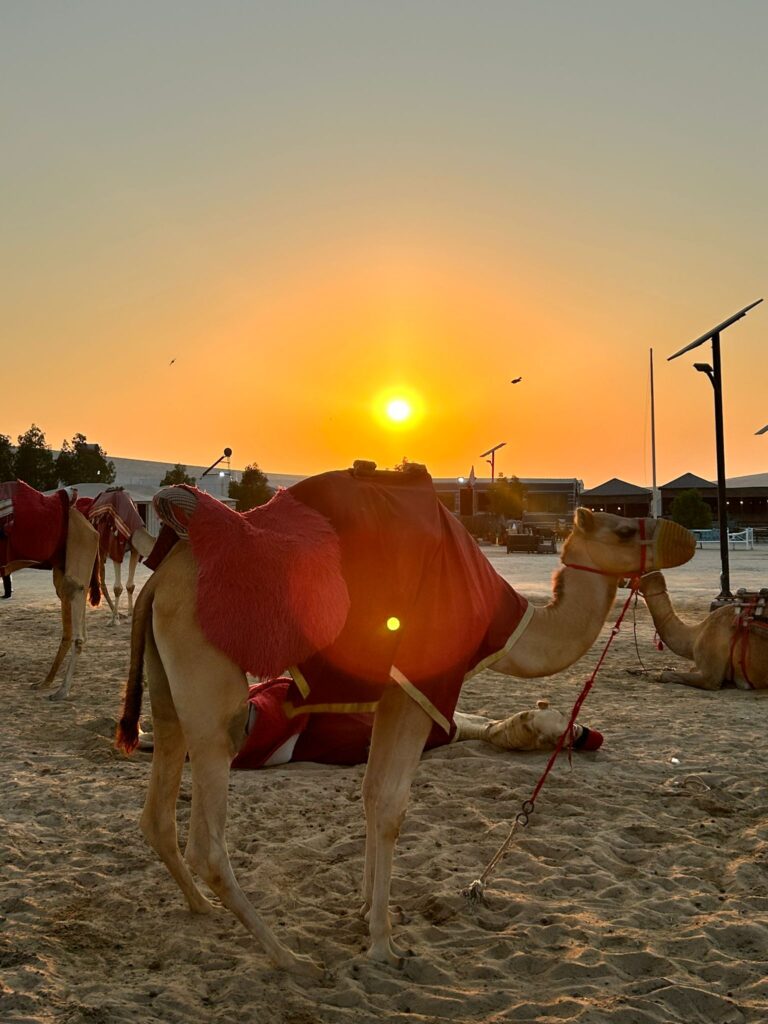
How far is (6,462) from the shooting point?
51.0 meters

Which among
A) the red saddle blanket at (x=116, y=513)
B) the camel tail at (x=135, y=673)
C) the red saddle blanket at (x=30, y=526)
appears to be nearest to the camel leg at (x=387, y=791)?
the camel tail at (x=135, y=673)

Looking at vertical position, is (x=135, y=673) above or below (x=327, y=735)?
above

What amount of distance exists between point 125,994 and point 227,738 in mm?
972

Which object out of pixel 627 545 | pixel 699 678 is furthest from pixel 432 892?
pixel 699 678

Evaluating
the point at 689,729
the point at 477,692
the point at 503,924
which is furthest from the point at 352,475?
the point at 477,692

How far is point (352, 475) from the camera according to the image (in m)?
3.86

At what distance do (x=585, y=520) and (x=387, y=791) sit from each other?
157 centimetres

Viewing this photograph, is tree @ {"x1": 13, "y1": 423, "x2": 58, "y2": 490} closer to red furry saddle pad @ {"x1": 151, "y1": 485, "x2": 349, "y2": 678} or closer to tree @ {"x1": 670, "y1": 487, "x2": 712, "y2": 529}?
tree @ {"x1": 670, "y1": 487, "x2": 712, "y2": 529}

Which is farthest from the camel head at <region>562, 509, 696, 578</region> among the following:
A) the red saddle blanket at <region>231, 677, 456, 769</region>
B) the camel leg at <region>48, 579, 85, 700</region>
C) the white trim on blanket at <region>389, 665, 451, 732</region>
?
the camel leg at <region>48, 579, 85, 700</region>

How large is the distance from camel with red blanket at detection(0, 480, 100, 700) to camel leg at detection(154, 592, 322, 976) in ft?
18.9

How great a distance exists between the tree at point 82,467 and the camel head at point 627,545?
50.4 metres

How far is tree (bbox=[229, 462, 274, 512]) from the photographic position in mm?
56281

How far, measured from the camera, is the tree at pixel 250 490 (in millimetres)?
56281

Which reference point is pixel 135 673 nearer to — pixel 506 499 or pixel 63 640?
pixel 63 640
